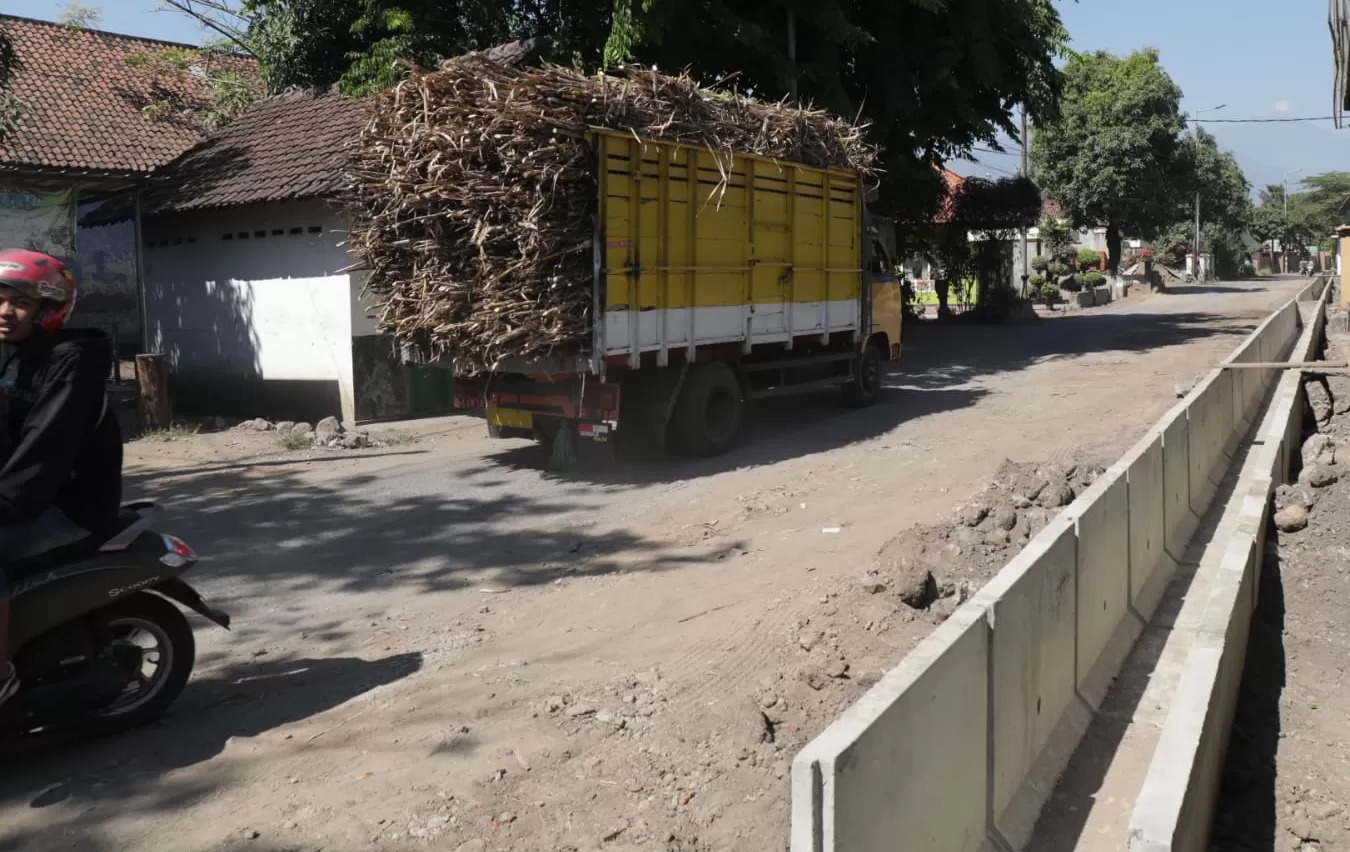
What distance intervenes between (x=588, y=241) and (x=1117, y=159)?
38.8 meters

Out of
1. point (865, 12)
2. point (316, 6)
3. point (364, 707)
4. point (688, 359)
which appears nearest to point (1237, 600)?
point (364, 707)

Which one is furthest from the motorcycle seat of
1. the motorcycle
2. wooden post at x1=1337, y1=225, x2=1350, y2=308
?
wooden post at x1=1337, y1=225, x2=1350, y2=308

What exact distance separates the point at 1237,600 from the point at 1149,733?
133cm

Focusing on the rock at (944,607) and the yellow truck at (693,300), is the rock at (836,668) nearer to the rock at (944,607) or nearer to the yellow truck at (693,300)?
the rock at (944,607)

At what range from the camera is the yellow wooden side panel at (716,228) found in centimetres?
956

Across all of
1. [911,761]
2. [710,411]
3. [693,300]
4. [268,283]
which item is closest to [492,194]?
[693,300]

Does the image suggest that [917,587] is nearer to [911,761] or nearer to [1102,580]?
[1102,580]

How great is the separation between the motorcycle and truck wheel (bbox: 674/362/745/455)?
6175 millimetres

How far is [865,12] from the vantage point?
1892 centimetres

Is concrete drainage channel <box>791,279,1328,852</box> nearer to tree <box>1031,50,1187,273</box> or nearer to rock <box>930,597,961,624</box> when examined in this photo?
rock <box>930,597,961,624</box>

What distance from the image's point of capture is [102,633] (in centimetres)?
459

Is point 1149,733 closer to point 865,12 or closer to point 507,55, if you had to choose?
point 507,55

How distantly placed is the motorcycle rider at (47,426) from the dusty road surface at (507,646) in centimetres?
92

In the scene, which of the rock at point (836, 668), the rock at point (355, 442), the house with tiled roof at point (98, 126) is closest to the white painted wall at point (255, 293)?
the house with tiled roof at point (98, 126)
